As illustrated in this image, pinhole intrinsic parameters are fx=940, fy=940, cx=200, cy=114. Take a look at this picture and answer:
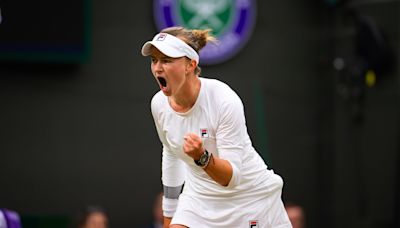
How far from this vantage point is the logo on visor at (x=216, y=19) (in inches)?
327

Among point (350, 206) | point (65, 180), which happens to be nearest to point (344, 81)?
point (350, 206)

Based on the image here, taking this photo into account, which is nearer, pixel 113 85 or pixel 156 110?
pixel 156 110

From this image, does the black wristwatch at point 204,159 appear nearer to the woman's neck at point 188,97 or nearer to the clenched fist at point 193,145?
the clenched fist at point 193,145

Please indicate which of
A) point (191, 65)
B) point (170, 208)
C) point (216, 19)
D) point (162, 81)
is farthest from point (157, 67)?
point (216, 19)

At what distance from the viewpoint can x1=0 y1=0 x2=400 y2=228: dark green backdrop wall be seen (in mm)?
8008

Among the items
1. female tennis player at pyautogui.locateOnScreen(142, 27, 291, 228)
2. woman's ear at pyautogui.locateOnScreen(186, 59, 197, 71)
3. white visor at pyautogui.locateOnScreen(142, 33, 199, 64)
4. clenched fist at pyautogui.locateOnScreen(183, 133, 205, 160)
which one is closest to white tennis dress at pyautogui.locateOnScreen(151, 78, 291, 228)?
female tennis player at pyautogui.locateOnScreen(142, 27, 291, 228)

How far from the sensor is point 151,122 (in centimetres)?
830

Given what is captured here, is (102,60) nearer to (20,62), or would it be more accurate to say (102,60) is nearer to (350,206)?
(20,62)

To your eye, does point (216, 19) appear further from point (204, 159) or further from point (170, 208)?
point (204, 159)

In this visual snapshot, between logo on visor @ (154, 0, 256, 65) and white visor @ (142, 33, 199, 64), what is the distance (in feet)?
12.5

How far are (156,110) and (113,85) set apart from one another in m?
3.56

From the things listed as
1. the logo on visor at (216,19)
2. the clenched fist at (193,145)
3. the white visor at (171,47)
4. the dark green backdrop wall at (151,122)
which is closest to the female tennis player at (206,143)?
the white visor at (171,47)

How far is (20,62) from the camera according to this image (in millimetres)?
7898

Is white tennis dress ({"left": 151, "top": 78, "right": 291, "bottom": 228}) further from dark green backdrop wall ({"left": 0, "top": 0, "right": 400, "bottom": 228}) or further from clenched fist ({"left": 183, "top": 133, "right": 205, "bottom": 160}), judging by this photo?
dark green backdrop wall ({"left": 0, "top": 0, "right": 400, "bottom": 228})
